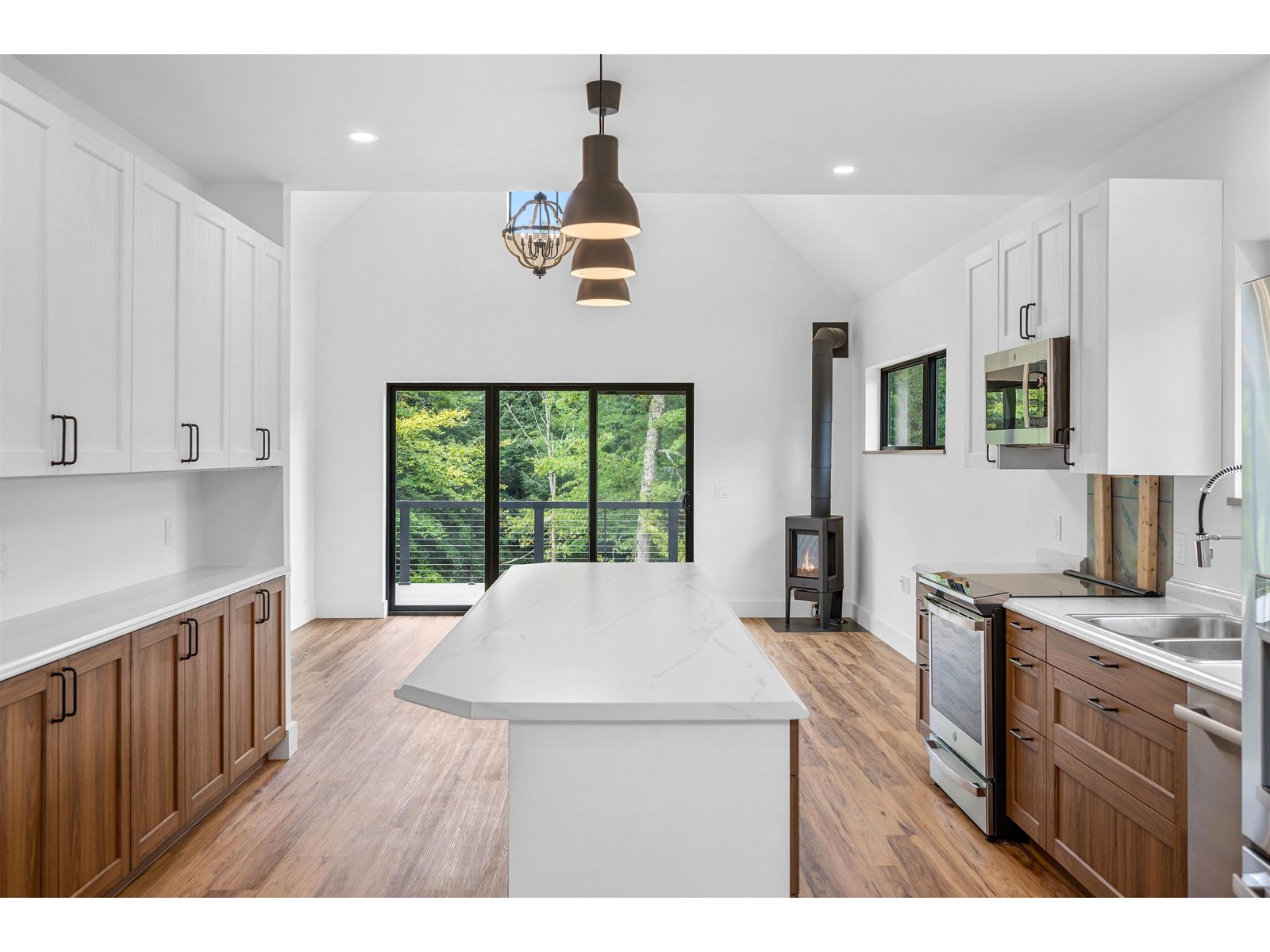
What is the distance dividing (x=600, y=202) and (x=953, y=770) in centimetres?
241

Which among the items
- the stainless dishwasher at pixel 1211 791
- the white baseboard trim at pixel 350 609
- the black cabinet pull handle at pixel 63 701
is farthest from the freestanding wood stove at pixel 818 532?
the black cabinet pull handle at pixel 63 701

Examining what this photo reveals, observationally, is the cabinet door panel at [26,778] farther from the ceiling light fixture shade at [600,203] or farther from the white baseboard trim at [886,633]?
the white baseboard trim at [886,633]

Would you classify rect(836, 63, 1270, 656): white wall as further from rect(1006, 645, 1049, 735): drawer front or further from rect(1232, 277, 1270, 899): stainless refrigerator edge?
rect(1232, 277, 1270, 899): stainless refrigerator edge

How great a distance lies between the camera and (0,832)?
1.91 metres

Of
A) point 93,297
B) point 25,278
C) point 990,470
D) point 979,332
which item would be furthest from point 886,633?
point 25,278

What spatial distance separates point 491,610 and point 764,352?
4631mm

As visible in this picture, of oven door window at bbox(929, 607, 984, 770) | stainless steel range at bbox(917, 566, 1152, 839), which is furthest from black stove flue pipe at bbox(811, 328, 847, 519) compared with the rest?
oven door window at bbox(929, 607, 984, 770)

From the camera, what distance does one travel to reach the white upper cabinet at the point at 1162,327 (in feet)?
8.61

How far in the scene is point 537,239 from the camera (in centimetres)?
480

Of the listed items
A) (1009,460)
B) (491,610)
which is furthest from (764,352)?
(491,610)

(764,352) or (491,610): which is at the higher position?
(764,352)

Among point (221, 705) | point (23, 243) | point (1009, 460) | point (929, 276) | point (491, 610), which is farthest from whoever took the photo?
point (929, 276)

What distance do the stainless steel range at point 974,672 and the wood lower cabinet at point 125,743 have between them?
269cm
